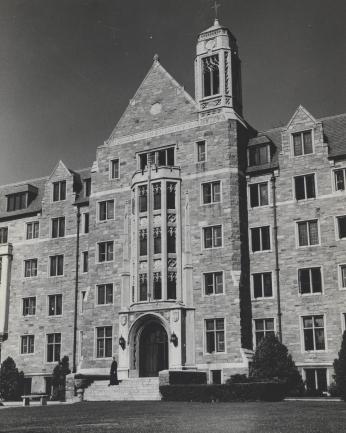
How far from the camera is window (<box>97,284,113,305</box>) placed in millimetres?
44750

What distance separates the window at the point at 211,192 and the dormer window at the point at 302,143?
18.2 feet

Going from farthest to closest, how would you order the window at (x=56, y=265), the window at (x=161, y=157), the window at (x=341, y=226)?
the window at (x=56, y=265), the window at (x=161, y=157), the window at (x=341, y=226)

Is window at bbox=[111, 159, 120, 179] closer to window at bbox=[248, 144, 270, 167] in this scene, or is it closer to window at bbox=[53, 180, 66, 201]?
window at bbox=[53, 180, 66, 201]

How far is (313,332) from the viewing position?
38906 mm

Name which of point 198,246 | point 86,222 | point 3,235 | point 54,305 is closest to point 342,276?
point 198,246

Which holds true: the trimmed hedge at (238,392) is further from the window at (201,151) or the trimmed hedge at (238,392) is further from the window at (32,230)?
the window at (32,230)

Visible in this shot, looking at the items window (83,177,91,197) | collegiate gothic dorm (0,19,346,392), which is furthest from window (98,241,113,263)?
window (83,177,91,197)

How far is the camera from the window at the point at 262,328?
40.2 m

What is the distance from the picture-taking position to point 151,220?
43281mm

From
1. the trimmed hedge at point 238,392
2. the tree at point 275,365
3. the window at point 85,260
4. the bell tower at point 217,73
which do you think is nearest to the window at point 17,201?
the window at point 85,260

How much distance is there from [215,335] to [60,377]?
11992 mm

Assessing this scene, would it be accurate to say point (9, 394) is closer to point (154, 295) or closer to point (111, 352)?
point (111, 352)

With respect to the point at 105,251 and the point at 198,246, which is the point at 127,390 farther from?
the point at 105,251

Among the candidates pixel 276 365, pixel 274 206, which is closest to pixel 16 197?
pixel 274 206
